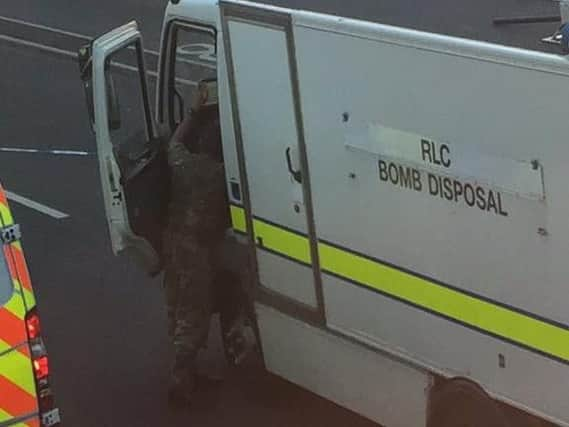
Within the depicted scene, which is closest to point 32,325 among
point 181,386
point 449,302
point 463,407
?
point 449,302

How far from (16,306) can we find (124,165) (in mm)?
2263

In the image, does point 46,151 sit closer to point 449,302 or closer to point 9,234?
point 9,234

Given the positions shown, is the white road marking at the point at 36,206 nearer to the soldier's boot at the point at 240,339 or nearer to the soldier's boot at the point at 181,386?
the soldier's boot at the point at 181,386

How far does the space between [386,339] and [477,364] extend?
0.66m

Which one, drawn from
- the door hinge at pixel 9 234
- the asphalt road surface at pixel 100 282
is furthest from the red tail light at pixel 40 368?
the asphalt road surface at pixel 100 282

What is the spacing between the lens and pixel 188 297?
781 centimetres

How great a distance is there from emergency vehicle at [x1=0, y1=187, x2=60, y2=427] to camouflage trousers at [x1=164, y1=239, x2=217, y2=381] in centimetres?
202

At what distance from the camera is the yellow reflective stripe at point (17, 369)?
555cm

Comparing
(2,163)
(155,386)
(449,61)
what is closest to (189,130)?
(155,386)

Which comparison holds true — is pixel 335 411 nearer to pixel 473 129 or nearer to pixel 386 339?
pixel 386 339

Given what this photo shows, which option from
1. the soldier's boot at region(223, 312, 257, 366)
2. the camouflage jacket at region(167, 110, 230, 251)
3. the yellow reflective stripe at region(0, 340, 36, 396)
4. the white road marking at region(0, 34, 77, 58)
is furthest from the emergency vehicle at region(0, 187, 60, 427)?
the white road marking at region(0, 34, 77, 58)

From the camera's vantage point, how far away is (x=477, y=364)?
19.3 feet

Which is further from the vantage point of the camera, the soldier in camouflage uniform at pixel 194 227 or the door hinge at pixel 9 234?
the soldier in camouflage uniform at pixel 194 227

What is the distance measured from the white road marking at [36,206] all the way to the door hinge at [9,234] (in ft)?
19.3
